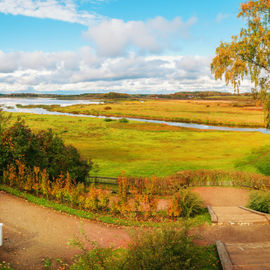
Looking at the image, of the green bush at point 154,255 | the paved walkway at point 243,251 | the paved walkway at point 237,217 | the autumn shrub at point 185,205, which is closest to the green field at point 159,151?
the autumn shrub at point 185,205

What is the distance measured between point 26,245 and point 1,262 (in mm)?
1275

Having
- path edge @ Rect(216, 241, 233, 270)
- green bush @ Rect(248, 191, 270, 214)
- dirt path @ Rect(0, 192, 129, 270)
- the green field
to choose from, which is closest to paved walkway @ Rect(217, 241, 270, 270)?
path edge @ Rect(216, 241, 233, 270)

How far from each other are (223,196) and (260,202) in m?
4.34

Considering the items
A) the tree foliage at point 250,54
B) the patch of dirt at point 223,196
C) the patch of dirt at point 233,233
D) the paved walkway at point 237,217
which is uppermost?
the tree foliage at point 250,54

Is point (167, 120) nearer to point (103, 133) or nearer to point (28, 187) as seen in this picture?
point (103, 133)

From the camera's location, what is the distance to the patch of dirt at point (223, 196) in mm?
17522

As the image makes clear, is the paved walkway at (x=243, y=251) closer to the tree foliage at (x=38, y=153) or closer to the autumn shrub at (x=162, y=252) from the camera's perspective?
the autumn shrub at (x=162, y=252)

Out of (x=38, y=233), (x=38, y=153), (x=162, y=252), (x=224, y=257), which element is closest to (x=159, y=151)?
(x=38, y=153)

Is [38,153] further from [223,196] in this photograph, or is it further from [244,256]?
[244,256]

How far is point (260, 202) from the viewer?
14742 millimetres

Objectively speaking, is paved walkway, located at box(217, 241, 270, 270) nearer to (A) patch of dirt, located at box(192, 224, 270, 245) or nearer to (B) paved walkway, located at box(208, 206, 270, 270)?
(B) paved walkway, located at box(208, 206, 270, 270)

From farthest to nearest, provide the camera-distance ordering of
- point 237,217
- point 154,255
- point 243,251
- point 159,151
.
Result: point 159,151 < point 237,217 < point 243,251 < point 154,255

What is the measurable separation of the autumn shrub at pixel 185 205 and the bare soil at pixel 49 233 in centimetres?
156

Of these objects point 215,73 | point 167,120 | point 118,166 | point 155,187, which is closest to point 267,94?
point 215,73
